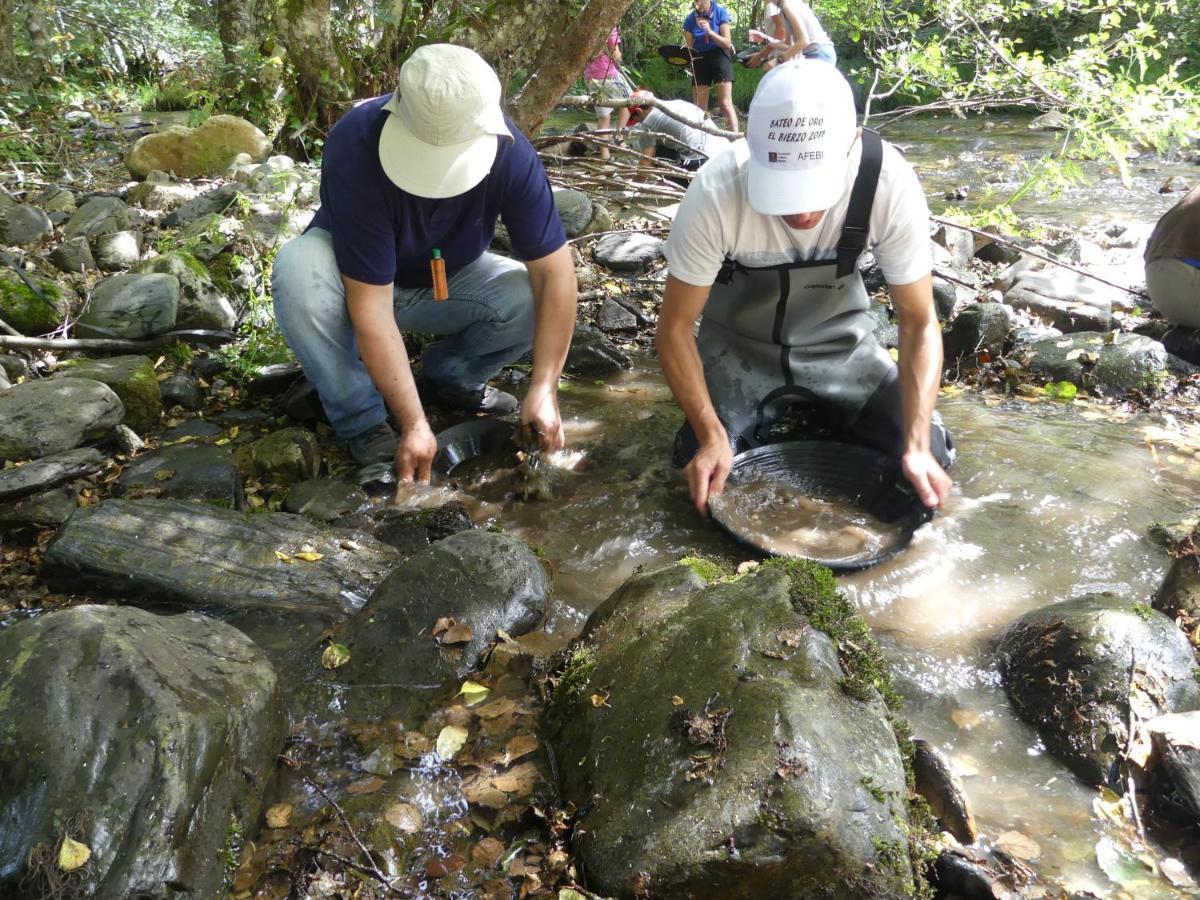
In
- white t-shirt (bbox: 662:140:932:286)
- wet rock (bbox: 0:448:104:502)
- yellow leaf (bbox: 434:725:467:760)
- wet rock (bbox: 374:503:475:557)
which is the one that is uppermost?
white t-shirt (bbox: 662:140:932:286)

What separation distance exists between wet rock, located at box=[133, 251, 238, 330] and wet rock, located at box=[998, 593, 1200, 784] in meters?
3.95

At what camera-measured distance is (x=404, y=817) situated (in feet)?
6.47

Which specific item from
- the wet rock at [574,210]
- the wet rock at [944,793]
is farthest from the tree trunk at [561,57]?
the wet rock at [944,793]

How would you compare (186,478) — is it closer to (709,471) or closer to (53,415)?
(53,415)

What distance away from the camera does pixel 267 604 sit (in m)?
2.66

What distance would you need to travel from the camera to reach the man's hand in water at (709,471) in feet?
9.64

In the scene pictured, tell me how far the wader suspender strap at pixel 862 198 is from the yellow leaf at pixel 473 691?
191 centimetres

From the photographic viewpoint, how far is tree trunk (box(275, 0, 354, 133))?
6086 millimetres

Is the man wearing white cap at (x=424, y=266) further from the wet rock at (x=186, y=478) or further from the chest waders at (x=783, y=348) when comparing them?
the chest waders at (x=783, y=348)

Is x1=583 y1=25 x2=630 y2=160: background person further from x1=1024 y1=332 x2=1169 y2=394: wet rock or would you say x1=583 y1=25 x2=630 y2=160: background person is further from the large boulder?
x1=1024 y1=332 x2=1169 y2=394: wet rock

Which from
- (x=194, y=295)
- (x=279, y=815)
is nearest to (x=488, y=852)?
(x=279, y=815)

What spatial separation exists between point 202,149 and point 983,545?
21.8 ft

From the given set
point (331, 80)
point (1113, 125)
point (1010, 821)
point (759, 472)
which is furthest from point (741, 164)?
point (331, 80)

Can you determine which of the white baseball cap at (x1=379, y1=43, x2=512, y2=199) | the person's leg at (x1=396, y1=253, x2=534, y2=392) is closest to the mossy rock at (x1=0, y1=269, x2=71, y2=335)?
the person's leg at (x1=396, y1=253, x2=534, y2=392)
